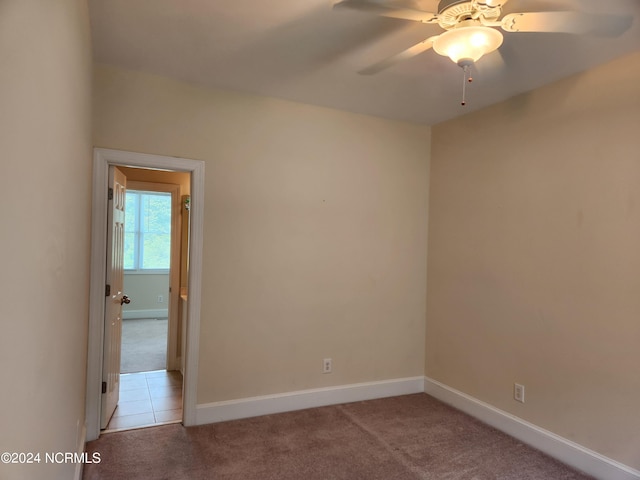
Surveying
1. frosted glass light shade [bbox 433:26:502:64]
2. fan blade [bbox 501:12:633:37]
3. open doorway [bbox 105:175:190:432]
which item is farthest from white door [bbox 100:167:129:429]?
fan blade [bbox 501:12:633:37]

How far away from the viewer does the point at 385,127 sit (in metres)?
3.77

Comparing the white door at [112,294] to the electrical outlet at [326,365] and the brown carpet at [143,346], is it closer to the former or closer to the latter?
the brown carpet at [143,346]

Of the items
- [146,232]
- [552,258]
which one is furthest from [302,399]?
[146,232]

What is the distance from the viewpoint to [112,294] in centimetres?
299

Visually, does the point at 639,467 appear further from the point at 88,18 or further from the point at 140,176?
the point at 140,176

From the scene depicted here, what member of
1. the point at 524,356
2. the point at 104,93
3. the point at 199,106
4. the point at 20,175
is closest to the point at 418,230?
the point at 524,356

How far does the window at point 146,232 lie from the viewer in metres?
7.59

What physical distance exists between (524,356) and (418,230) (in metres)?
1.47

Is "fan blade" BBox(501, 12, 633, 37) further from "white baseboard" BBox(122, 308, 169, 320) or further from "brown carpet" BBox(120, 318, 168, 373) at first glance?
"white baseboard" BBox(122, 308, 169, 320)

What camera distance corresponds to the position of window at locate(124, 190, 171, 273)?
7.59 meters

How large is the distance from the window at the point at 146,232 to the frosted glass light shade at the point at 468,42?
6690 millimetres

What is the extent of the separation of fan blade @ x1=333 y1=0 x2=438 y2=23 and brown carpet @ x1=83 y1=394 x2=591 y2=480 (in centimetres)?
248

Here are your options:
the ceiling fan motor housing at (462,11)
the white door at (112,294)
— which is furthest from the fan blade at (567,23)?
the white door at (112,294)

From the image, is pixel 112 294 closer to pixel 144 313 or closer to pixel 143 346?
pixel 143 346
